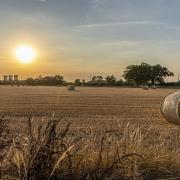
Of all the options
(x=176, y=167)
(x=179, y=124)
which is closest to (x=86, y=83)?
(x=179, y=124)

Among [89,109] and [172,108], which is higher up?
[172,108]

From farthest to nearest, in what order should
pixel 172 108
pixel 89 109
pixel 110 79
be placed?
1. pixel 110 79
2. pixel 89 109
3. pixel 172 108

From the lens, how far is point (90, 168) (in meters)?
6.45

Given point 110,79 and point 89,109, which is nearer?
point 89,109

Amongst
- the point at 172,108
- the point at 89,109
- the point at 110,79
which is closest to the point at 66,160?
the point at 172,108

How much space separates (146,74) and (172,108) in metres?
129

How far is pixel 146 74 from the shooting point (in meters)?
144

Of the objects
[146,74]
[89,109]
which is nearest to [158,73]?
[146,74]

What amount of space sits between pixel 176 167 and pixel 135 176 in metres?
1.03

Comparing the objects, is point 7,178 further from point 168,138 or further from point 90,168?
point 168,138

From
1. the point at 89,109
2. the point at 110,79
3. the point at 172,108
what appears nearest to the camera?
the point at 172,108

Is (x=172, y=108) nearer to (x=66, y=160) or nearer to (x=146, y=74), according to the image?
(x=66, y=160)

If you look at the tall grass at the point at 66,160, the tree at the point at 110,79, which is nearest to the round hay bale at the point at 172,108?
the tall grass at the point at 66,160

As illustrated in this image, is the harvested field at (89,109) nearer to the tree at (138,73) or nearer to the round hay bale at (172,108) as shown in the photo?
the round hay bale at (172,108)
